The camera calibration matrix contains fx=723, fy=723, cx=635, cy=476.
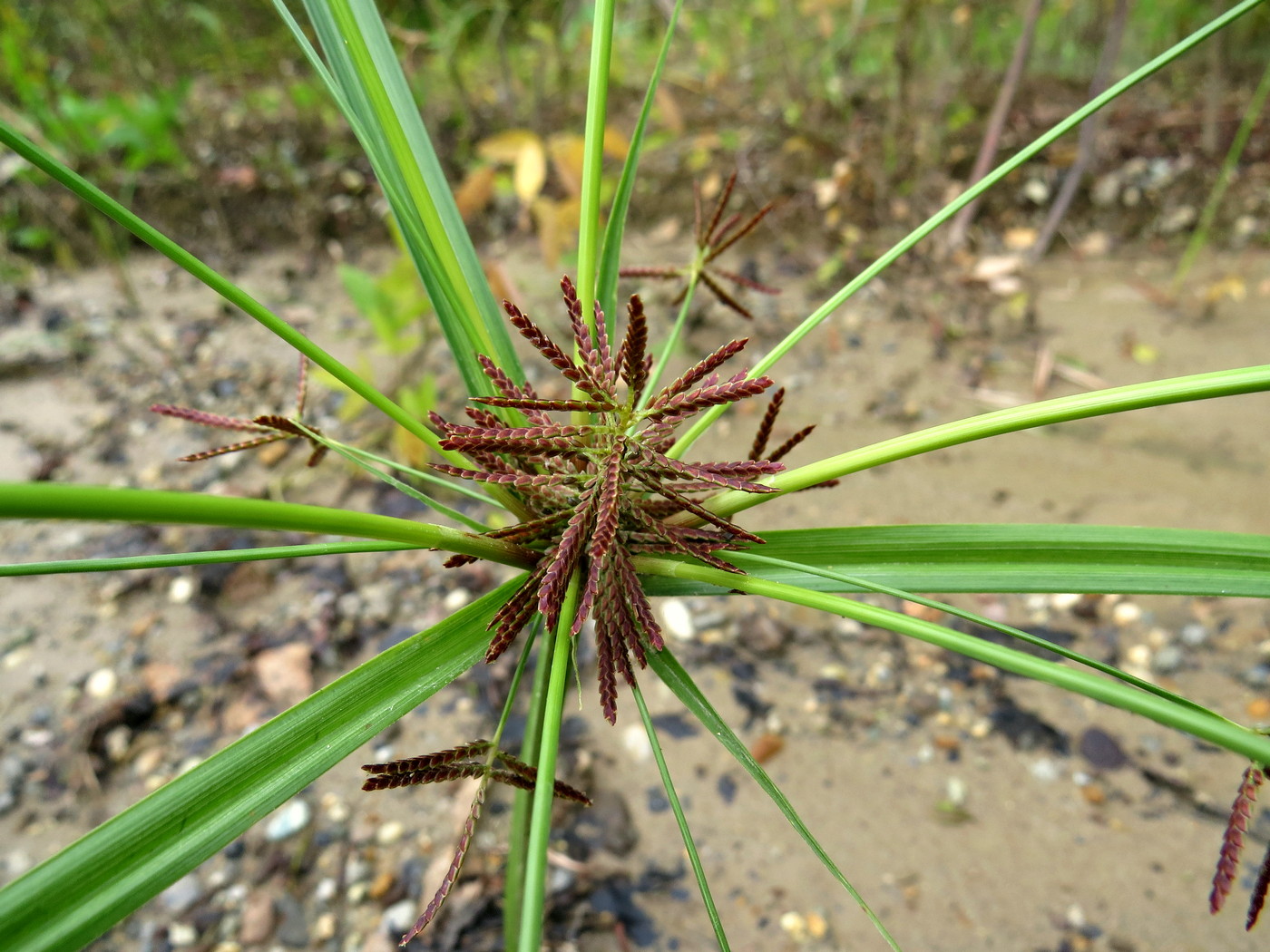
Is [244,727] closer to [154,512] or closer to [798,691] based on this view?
[798,691]

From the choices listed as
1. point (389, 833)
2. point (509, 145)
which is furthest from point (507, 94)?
point (389, 833)

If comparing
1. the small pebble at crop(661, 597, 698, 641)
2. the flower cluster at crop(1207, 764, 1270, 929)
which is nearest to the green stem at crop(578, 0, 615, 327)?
the flower cluster at crop(1207, 764, 1270, 929)

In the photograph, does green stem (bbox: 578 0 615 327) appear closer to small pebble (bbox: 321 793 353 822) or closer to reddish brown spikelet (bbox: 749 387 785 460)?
reddish brown spikelet (bbox: 749 387 785 460)

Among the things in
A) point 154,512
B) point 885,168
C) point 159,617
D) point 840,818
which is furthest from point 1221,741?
point 885,168

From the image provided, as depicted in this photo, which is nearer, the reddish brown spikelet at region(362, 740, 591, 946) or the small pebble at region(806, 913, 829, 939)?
the reddish brown spikelet at region(362, 740, 591, 946)

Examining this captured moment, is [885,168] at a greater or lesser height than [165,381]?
greater

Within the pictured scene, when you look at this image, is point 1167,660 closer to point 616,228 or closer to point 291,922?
point 616,228

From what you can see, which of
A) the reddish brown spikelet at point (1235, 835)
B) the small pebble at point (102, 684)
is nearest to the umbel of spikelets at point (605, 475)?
the reddish brown spikelet at point (1235, 835)
